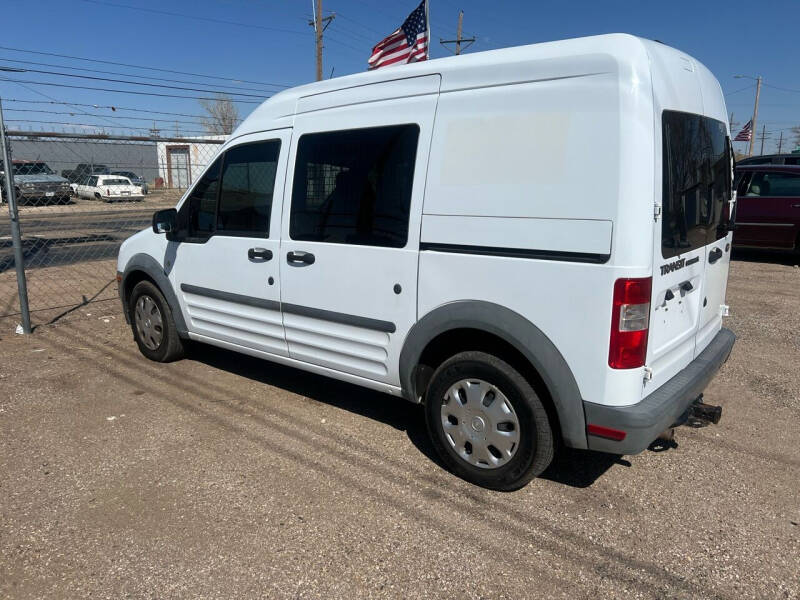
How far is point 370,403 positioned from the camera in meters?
4.65

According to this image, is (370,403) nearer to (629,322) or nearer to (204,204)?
(204,204)

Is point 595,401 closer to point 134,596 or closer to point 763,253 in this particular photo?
point 134,596

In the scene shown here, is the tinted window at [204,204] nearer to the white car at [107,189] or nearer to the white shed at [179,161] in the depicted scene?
the white shed at [179,161]

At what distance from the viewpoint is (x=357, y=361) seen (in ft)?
12.6

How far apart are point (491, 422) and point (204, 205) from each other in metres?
2.92

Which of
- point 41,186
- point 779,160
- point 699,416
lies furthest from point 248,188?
point 779,160

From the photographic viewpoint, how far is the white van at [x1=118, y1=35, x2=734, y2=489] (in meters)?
2.72

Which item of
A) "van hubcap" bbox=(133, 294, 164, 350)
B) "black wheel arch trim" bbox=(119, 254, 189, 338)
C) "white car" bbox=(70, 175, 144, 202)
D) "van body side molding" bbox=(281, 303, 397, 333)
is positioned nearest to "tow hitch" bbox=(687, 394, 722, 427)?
"van body side molding" bbox=(281, 303, 397, 333)

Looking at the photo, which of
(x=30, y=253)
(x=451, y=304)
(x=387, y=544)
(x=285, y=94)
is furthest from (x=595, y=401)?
(x=30, y=253)

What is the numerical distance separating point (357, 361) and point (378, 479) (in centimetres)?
76

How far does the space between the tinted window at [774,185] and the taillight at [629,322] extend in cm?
962

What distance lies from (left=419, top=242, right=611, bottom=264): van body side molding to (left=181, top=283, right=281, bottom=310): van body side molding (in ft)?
4.69

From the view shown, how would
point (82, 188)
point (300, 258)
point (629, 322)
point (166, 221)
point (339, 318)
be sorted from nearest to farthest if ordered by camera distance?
point (629, 322) < point (339, 318) < point (300, 258) < point (166, 221) < point (82, 188)

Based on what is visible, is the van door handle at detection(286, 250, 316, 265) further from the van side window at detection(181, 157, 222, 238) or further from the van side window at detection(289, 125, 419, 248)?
the van side window at detection(181, 157, 222, 238)
